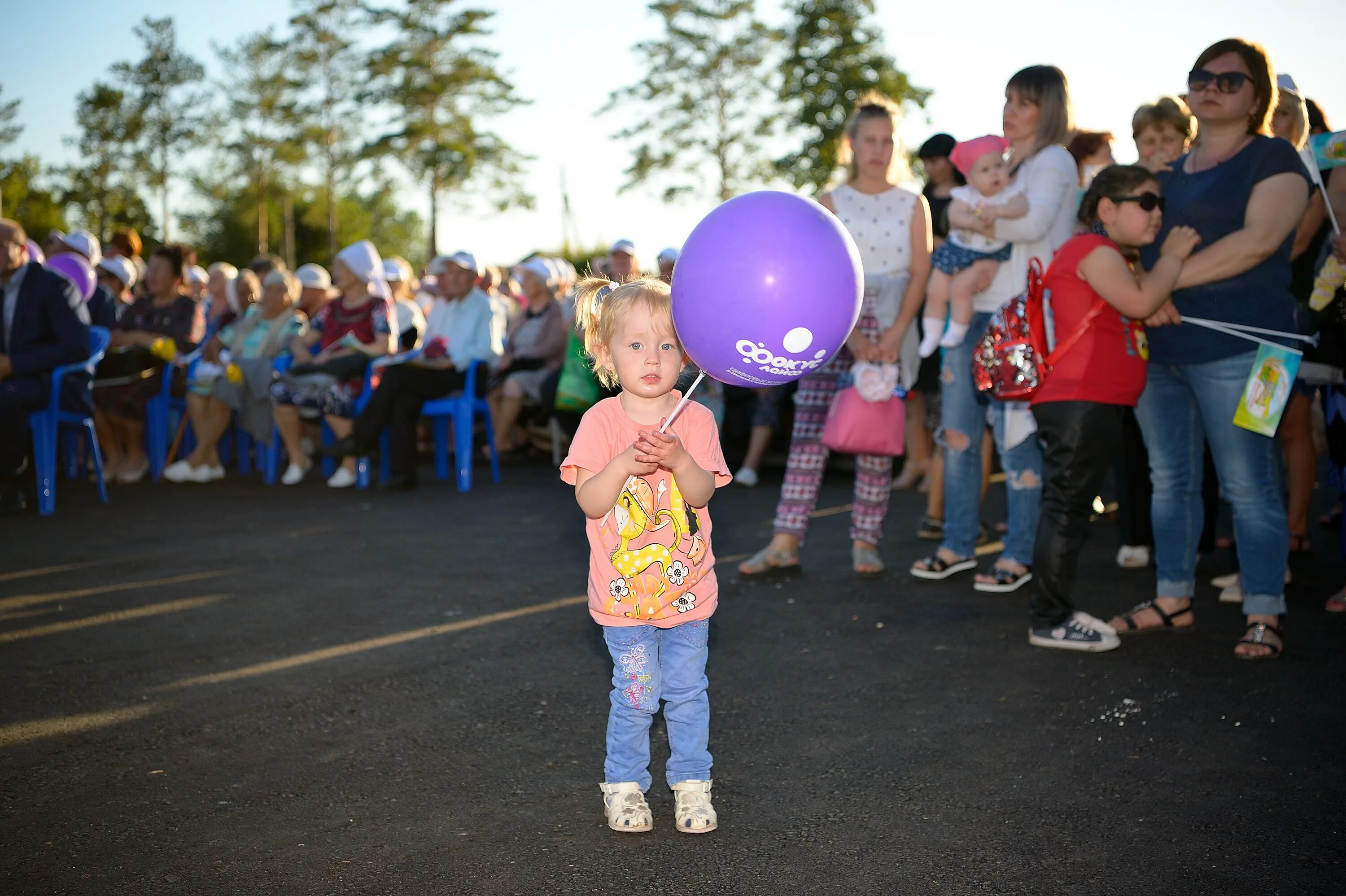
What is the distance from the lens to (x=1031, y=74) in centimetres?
544

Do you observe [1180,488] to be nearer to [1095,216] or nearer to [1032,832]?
[1095,216]

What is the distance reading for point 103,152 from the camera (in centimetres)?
4259

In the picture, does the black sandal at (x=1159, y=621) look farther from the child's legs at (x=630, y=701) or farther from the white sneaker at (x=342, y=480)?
the white sneaker at (x=342, y=480)

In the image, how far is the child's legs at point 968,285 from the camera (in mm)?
5594

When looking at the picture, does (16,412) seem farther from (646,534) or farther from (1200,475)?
(1200,475)

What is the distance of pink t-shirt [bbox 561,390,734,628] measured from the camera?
2.99 metres

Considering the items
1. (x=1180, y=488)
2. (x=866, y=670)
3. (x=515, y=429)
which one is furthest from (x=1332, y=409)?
(x=515, y=429)

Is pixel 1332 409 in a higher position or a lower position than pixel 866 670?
higher

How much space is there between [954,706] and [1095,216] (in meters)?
2.07

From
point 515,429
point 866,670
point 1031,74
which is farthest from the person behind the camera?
point 515,429

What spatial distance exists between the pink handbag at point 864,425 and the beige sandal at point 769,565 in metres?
0.67

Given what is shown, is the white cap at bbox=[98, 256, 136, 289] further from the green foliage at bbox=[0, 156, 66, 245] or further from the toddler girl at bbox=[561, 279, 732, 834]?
the green foliage at bbox=[0, 156, 66, 245]

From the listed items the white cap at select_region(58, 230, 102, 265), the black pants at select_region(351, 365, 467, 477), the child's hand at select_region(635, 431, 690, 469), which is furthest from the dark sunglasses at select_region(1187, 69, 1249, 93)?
the white cap at select_region(58, 230, 102, 265)

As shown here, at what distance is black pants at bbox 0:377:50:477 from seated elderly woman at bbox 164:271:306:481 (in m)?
2.21
